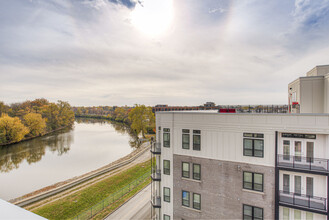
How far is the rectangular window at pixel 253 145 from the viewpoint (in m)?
8.89

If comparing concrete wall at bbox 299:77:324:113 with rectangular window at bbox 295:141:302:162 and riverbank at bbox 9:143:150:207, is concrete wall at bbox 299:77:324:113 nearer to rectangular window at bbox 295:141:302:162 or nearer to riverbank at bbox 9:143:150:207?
rectangular window at bbox 295:141:302:162

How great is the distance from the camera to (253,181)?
29.5 ft

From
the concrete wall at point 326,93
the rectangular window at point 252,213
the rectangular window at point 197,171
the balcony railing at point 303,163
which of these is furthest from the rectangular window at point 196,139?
the concrete wall at point 326,93

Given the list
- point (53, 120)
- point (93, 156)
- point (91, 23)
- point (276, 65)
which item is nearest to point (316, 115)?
point (276, 65)

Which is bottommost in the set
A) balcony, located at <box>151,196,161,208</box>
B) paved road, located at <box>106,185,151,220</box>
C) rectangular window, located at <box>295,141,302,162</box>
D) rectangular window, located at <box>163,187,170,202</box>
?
paved road, located at <box>106,185,151,220</box>

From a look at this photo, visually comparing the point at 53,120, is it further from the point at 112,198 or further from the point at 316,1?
the point at 316,1

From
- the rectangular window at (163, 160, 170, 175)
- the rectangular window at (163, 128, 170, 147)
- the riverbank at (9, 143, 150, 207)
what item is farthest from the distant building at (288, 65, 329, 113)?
the riverbank at (9, 143, 150, 207)

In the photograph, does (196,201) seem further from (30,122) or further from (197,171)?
(30,122)

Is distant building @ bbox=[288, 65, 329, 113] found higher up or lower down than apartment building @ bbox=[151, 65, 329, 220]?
higher up

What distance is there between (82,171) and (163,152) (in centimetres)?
1817

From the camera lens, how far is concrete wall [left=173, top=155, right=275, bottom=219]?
8.73 metres

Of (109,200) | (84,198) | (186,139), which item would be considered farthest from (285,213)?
(84,198)

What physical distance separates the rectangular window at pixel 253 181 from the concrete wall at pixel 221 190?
0.18 meters

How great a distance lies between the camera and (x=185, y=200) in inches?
426
